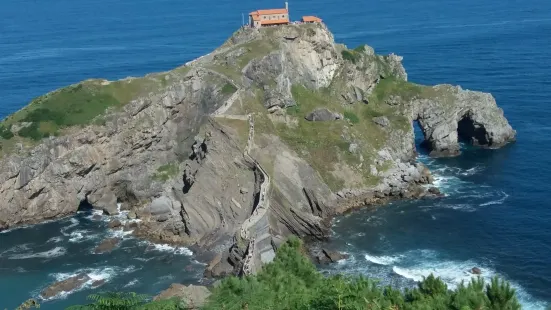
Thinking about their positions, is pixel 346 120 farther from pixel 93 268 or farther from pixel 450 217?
pixel 93 268

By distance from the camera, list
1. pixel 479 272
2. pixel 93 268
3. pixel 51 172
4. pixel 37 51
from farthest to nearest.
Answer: pixel 37 51
pixel 51 172
pixel 93 268
pixel 479 272

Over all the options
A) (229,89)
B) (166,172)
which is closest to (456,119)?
(229,89)

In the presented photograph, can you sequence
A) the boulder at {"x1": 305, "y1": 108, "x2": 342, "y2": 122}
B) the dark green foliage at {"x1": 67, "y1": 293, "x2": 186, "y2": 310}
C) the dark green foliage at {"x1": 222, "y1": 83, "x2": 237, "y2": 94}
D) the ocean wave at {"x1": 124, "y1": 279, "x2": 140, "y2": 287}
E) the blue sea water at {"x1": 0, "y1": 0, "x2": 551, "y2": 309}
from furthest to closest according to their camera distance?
the boulder at {"x1": 305, "y1": 108, "x2": 342, "y2": 122} < the dark green foliage at {"x1": 222, "y1": 83, "x2": 237, "y2": 94} < the ocean wave at {"x1": 124, "y1": 279, "x2": 140, "y2": 287} < the blue sea water at {"x1": 0, "y1": 0, "x2": 551, "y2": 309} < the dark green foliage at {"x1": 67, "y1": 293, "x2": 186, "y2": 310}

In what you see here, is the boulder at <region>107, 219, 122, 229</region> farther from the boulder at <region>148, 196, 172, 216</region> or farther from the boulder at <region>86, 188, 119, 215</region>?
the boulder at <region>148, 196, 172, 216</region>

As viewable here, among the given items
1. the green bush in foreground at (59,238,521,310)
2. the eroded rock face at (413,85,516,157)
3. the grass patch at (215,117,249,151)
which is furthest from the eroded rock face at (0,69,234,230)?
the green bush in foreground at (59,238,521,310)

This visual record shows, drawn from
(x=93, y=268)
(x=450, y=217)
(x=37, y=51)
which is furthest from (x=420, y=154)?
(x=37, y=51)
